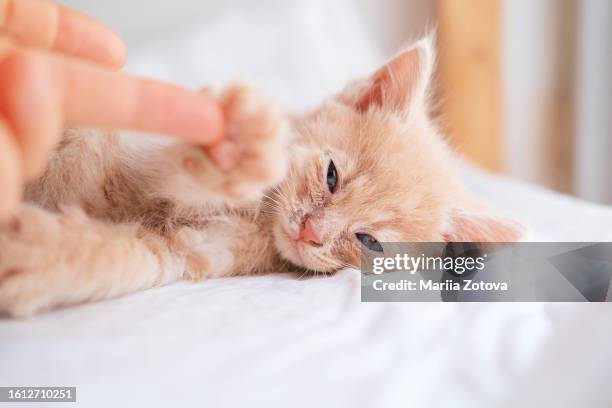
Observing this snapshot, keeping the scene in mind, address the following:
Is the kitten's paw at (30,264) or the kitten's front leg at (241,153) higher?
the kitten's front leg at (241,153)

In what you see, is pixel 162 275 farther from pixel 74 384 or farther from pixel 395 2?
pixel 395 2

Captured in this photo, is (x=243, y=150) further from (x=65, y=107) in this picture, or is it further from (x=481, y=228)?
(x=481, y=228)

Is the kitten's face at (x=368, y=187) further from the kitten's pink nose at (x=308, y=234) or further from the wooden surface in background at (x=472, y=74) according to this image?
the wooden surface in background at (x=472, y=74)

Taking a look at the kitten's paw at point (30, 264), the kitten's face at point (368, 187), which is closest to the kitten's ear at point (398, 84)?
the kitten's face at point (368, 187)

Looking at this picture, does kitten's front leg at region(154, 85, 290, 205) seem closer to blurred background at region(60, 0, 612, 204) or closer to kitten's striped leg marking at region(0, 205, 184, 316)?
kitten's striped leg marking at region(0, 205, 184, 316)

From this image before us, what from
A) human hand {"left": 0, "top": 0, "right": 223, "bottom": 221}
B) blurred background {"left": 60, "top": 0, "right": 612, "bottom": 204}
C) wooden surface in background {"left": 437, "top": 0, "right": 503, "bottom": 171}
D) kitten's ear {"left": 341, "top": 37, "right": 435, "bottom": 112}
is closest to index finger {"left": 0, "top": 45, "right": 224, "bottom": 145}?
human hand {"left": 0, "top": 0, "right": 223, "bottom": 221}

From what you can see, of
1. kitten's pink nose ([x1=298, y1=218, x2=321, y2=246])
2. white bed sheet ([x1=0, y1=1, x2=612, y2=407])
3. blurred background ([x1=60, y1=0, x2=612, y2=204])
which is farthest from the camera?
blurred background ([x1=60, y1=0, x2=612, y2=204])
